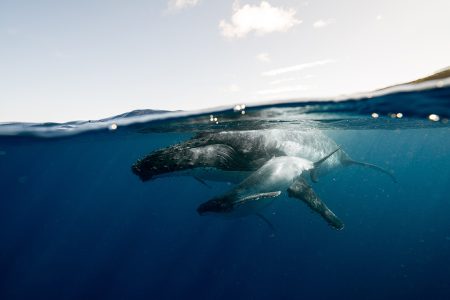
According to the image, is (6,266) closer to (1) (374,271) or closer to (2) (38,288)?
(2) (38,288)

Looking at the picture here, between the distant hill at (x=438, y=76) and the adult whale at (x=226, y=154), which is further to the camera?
the distant hill at (x=438, y=76)

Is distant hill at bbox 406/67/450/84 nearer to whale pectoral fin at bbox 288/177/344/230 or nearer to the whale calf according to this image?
the whale calf

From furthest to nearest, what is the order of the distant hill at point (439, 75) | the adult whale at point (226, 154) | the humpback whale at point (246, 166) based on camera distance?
the distant hill at point (439, 75)
the adult whale at point (226, 154)
the humpback whale at point (246, 166)

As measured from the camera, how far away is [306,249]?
36688 mm

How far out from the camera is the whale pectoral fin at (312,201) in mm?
6986

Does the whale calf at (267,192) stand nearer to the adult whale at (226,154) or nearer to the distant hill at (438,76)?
the adult whale at (226,154)

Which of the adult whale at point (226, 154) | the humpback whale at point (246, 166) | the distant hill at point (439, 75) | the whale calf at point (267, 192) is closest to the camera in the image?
the whale calf at point (267, 192)

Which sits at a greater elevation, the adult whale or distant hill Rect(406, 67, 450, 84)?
distant hill Rect(406, 67, 450, 84)

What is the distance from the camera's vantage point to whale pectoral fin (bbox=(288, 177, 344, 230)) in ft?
22.9

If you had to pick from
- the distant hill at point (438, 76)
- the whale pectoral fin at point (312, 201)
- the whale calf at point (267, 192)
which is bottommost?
the whale pectoral fin at point (312, 201)

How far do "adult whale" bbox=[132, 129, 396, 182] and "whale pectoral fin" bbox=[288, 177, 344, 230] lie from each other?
1229 mm

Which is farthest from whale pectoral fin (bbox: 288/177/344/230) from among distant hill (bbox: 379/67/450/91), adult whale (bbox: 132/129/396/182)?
distant hill (bbox: 379/67/450/91)

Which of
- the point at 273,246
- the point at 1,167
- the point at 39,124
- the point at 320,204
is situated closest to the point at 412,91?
the point at 320,204

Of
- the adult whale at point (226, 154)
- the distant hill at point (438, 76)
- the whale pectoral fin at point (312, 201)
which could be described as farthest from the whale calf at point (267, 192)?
the distant hill at point (438, 76)
